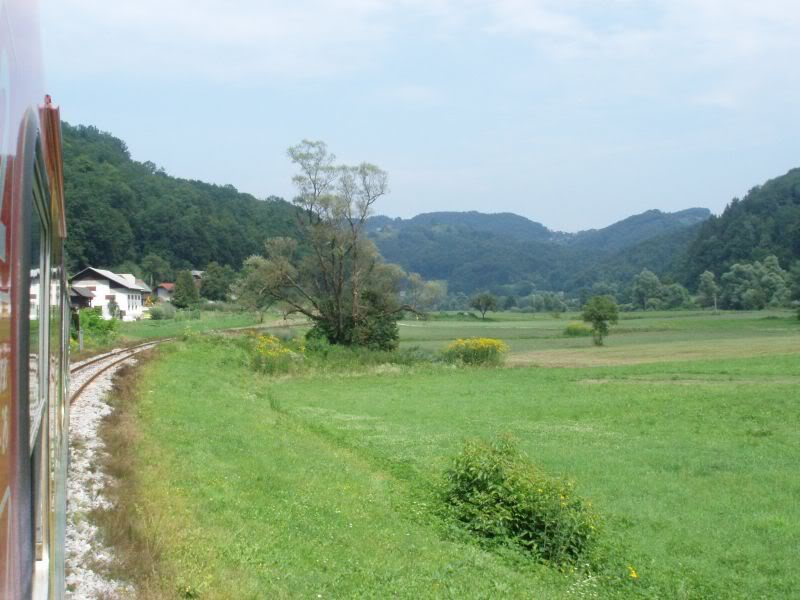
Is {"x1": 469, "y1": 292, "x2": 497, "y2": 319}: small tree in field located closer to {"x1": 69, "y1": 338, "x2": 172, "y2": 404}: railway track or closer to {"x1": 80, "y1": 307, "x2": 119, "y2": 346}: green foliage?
{"x1": 80, "y1": 307, "x2": 119, "y2": 346}: green foliage

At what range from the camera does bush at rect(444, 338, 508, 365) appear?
45.0 m

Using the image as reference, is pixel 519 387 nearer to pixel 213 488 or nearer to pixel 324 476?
pixel 324 476

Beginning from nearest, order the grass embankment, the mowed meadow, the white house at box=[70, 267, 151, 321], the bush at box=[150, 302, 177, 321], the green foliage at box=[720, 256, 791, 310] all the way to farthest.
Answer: the mowed meadow
the grass embankment
the white house at box=[70, 267, 151, 321]
the bush at box=[150, 302, 177, 321]
the green foliage at box=[720, 256, 791, 310]

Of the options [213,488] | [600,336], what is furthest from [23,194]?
[600,336]

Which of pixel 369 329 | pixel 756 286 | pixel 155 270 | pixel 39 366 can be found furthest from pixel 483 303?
pixel 39 366

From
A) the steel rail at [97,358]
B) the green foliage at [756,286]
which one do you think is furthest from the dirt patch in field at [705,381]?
the green foliage at [756,286]

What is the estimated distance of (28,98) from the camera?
1997 millimetres

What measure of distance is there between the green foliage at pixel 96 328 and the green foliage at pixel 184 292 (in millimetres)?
32392

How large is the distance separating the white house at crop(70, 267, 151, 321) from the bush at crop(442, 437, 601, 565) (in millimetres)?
23819

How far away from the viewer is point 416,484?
13.9 meters

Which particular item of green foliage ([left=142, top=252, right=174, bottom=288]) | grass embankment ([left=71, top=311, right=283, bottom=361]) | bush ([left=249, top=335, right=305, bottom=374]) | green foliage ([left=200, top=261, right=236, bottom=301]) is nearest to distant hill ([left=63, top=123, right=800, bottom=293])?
green foliage ([left=142, top=252, right=174, bottom=288])

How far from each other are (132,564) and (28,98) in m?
5.75

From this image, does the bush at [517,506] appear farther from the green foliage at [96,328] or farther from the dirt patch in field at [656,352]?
the dirt patch in field at [656,352]

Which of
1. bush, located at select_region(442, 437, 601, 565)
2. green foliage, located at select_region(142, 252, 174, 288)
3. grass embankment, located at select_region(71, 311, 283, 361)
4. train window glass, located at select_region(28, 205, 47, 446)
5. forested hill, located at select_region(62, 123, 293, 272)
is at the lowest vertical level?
bush, located at select_region(442, 437, 601, 565)
